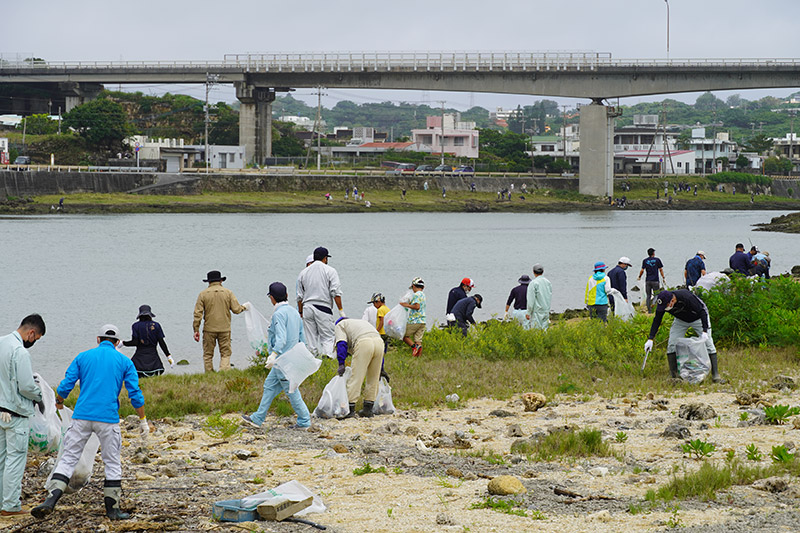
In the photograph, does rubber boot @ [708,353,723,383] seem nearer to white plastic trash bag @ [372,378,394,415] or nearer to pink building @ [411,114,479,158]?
white plastic trash bag @ [372,378,394,415]

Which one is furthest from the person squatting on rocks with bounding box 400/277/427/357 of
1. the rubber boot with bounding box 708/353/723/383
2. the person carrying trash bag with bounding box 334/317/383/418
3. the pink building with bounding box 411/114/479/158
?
the pink building with bounding box 411/114/479/158

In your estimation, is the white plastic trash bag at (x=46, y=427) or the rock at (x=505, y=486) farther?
the white plastic trash bag at (x=46, y=427)

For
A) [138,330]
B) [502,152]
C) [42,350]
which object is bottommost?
[42,350]

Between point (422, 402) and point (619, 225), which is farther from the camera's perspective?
point (619, 225)

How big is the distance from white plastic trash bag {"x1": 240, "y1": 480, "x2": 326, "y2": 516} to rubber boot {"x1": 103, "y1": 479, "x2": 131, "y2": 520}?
3.38 ft

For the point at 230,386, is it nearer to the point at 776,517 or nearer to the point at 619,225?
the point at 776,517

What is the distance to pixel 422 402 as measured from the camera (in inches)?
501

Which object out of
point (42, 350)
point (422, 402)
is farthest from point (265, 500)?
point (42, 350)

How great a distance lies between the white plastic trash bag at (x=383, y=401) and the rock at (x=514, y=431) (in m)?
1.80

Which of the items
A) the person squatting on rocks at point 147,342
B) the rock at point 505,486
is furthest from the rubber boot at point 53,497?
the person squatting on rocks at point 147,342

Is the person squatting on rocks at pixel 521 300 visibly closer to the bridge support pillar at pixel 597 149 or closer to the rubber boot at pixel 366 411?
the rubber boot at pixel 366 411

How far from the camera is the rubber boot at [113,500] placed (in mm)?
7757

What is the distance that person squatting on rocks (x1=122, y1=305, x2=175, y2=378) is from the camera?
45.2ft

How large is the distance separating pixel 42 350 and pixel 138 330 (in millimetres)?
8393
